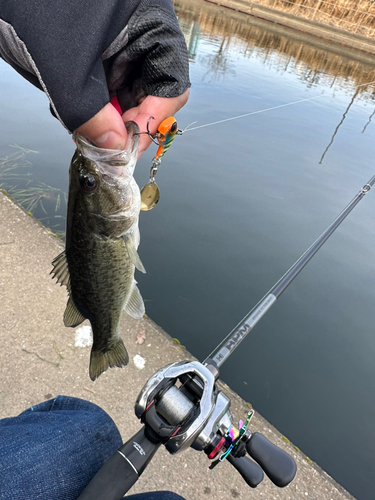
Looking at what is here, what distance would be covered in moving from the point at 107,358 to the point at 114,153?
1166 mm

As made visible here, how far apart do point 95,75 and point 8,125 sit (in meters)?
5.64

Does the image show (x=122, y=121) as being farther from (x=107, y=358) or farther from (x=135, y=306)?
(x=107, y=358)

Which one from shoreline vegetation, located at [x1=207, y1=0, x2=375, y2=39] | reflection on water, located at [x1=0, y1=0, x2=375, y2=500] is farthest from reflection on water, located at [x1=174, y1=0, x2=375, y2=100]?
reflection on water, located at [x1=0, y1=0, x2=375, y2=500]

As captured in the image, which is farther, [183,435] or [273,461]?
[273,461]

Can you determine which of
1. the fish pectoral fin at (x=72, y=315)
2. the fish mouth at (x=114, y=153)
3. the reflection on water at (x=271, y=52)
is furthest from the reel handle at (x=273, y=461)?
the reflection on water at (x=271, y=52)

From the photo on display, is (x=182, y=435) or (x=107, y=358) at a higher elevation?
(x=182, y=435)

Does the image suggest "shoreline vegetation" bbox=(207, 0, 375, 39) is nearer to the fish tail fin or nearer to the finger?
the finger

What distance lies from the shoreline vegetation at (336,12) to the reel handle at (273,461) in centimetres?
2774

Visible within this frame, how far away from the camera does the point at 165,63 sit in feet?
4.29

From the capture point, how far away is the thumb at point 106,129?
3.52 feet

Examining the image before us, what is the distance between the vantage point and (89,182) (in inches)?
54.5

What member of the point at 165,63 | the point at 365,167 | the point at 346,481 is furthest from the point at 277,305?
the point at 365,167

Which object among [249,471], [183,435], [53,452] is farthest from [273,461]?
[53,452]

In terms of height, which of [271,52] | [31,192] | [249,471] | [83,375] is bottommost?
[31,192]
